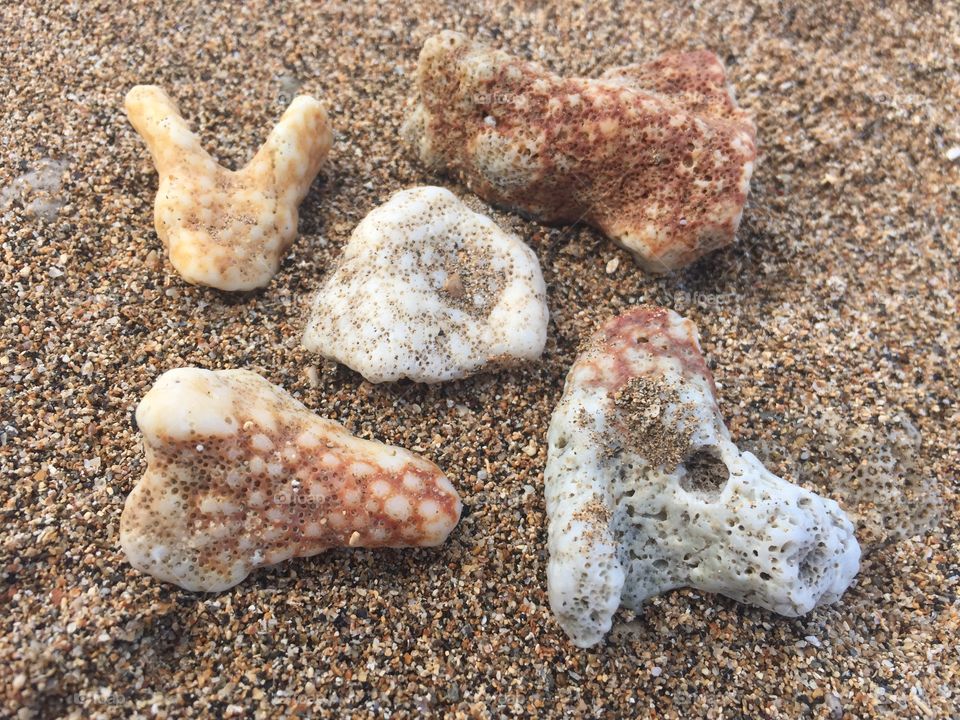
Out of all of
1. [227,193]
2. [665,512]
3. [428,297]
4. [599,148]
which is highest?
[599,148]

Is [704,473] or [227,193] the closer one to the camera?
[704,473]

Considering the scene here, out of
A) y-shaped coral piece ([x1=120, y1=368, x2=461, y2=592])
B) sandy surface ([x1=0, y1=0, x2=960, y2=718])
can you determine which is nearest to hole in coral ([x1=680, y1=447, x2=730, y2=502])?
sandy surface ([x1=0, y1=0, x2=960, y2=718])

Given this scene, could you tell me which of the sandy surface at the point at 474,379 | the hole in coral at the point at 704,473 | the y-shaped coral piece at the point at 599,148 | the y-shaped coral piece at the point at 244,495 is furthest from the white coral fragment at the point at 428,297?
the hole in coral at the point at 704,473

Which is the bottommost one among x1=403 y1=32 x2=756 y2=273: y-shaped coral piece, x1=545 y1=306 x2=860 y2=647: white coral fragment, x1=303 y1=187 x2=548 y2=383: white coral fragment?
x1=545 y1=306 x2=860 y2=647: white coral fragment

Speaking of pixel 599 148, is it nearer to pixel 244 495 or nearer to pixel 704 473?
pixel 704 473

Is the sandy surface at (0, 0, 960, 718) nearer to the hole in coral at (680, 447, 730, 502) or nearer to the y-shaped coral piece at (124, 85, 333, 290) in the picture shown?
the y-shaped coral piece at (124, 85, 333, 290)

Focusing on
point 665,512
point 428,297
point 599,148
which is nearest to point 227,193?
point 428,297

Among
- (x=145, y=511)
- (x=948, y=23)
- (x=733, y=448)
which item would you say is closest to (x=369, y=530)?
(x=145, y=511)
